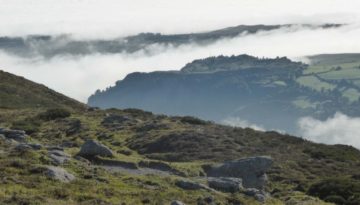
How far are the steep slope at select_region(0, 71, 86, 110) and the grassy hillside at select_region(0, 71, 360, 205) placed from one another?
3.36 metres

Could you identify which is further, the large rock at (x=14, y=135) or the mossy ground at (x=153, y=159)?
the large rock at (x=14, y=135)

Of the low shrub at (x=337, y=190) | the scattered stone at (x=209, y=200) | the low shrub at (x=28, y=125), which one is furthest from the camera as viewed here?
the low shrub at (x=28, y=125)

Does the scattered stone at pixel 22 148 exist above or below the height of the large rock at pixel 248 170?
above

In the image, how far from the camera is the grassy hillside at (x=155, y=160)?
3453 centimetres

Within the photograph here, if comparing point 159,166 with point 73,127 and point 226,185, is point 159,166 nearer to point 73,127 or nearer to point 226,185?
point 226,185

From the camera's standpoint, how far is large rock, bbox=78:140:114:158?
1980 inches

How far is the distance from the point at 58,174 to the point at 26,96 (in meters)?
95.6

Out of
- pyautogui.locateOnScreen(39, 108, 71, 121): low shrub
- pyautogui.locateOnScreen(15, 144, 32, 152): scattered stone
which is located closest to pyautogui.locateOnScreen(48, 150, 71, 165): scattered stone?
pyautogui.locateOnScreen(15, 144, 32, 152): scattered stone

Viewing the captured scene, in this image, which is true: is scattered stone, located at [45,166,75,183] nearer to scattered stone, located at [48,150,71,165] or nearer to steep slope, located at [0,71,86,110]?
scattered stone, located at [48,150,71,165]

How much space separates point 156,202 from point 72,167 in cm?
881

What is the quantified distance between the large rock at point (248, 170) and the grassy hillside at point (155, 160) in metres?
1.64

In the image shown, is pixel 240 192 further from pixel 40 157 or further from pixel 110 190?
pixel 40 157

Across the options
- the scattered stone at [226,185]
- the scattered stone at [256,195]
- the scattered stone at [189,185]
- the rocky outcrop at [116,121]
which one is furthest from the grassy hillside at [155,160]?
the scattered stone at [226,185]

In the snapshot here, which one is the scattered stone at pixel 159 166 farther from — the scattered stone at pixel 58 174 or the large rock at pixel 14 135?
the scattered stone at pixel 58 174
